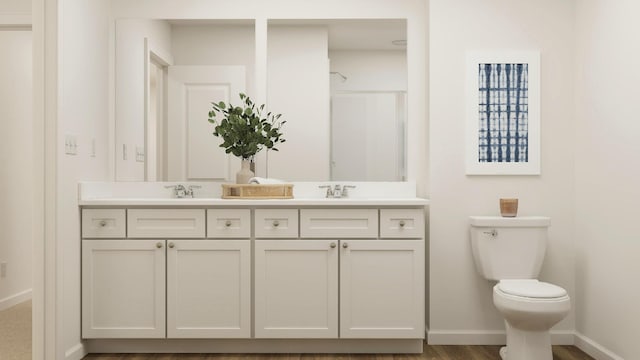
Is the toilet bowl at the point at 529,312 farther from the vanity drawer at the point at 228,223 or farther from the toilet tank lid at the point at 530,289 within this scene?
the vanity drawer at the point at 228,223

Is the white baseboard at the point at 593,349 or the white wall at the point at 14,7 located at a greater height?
the white wall at the point at 14,7

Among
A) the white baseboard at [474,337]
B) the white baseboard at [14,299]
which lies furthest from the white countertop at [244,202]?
the white baseboard at [14,299]

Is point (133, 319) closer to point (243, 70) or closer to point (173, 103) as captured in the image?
point (173, 103)

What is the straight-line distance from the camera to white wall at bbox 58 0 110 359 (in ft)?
8.14

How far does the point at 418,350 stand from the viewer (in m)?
2.78

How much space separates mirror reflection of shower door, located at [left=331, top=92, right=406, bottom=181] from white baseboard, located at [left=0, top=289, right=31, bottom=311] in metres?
2.50

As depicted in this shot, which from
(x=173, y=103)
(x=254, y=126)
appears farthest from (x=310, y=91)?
(x=173, y=103)

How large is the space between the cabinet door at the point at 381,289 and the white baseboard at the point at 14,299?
8.29 ft

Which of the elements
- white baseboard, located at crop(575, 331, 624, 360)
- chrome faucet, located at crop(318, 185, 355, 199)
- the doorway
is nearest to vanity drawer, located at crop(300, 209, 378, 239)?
chrome faucet, located at crop(318, 185, 355, 199)

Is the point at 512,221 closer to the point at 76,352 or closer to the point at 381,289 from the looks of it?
the point at 381,289

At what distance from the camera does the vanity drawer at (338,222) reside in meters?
2.70

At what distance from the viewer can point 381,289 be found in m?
2.69

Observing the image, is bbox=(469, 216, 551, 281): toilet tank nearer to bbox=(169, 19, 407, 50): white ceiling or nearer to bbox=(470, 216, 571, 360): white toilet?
bbox=(470, 216, 571, 360): white toilet

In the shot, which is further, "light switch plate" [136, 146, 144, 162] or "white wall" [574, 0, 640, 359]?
"light switch plate" [136, 146, 144, 162]
